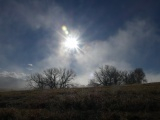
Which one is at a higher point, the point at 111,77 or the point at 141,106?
the point at 111,77

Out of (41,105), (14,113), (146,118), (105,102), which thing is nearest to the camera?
(146,118)

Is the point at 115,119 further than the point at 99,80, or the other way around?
the point at 99,80

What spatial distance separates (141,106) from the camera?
10.2 m

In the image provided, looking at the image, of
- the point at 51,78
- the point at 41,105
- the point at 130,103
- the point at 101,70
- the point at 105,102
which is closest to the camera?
the point at 130,103

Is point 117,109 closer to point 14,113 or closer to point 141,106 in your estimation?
point 141,106

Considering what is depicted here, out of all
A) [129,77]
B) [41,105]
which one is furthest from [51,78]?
[41,105]

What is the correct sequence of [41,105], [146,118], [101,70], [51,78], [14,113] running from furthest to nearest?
1. [101,70]
2. [51,78]
3. [41,105]
4. [14,113]
5. [146,118]

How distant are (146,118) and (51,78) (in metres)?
72.5

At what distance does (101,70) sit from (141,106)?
250 feet

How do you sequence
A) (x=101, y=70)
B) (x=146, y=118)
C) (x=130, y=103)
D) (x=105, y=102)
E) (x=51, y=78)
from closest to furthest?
(x=146, y=118) < (x=130, y=103) < (x=105, y=102) < (x=51, y=78) < (x=101, y=70)

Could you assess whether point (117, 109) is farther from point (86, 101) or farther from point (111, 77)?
point (111, 77)

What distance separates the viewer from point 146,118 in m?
8.28

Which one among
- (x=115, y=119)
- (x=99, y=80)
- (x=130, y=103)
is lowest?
(x=115, y=119)

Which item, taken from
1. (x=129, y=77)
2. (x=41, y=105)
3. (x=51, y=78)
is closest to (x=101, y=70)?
(x=129, y=77)
